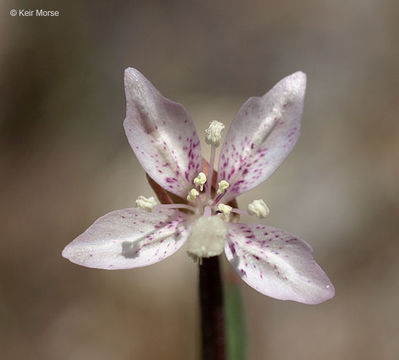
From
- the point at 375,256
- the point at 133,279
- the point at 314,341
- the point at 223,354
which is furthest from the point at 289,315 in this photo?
the point at 223,354

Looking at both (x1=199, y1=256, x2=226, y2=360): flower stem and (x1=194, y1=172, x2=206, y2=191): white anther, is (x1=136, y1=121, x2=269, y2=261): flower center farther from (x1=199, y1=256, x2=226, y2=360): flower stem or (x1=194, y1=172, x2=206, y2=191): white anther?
(x1=199, y1=256, x2=226, y2=360): flower stem

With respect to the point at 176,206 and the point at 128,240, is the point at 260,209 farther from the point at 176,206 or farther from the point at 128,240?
the point at 128,240

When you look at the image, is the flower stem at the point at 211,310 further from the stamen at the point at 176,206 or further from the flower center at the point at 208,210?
the stamen at the point at 176,206

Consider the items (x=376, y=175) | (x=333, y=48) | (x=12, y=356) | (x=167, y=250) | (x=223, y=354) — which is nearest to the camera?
(x=167, y=250)

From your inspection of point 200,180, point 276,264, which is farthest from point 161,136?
point 276,264

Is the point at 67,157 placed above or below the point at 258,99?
below

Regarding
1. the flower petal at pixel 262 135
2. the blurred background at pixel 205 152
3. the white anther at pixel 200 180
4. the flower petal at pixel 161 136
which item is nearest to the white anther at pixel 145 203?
the flower petal at pixel 161 136

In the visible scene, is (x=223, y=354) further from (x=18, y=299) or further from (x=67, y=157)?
(x=67, y=157)
